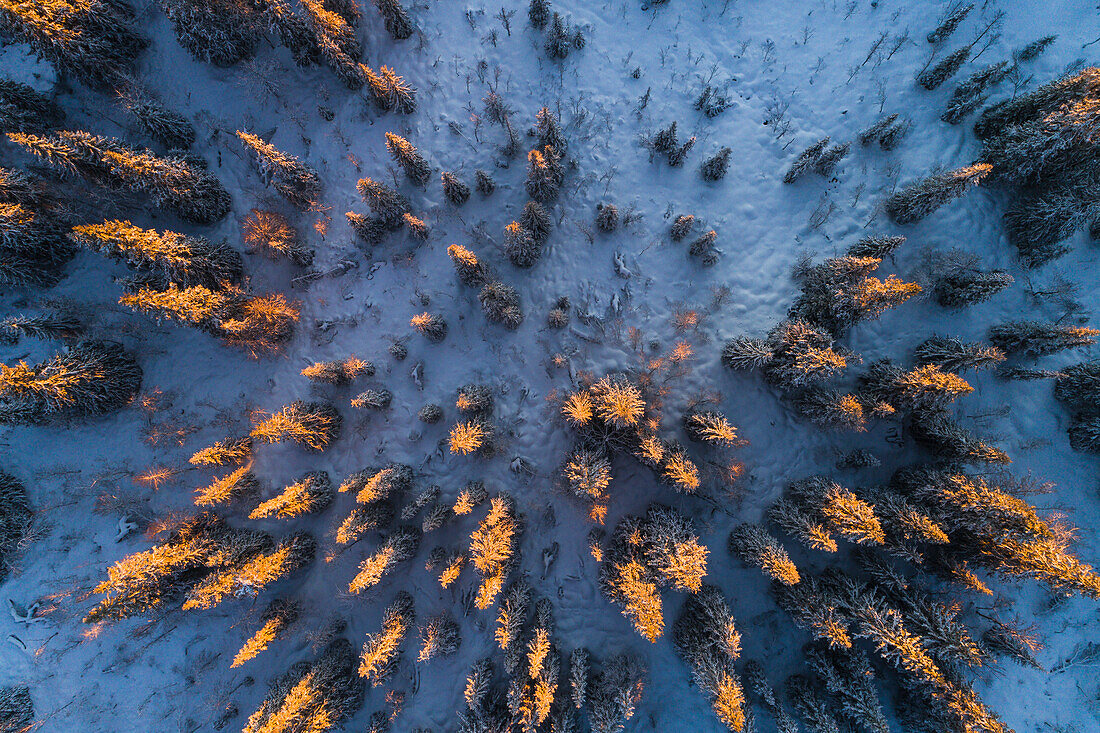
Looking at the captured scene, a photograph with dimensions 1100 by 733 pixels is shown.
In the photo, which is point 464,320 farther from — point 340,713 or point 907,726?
point 907,726

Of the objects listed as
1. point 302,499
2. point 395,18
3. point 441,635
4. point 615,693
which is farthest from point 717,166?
point 441,635

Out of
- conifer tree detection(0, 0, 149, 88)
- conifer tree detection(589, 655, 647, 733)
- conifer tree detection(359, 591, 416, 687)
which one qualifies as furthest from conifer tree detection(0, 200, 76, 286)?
conifer tree detection(589, 655, 647, 733)

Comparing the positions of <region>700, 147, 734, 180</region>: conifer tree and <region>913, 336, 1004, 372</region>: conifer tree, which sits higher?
<region>700, 147, 734, 180</region>: conifer tree

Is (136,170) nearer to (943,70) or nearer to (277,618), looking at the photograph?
(277,618)

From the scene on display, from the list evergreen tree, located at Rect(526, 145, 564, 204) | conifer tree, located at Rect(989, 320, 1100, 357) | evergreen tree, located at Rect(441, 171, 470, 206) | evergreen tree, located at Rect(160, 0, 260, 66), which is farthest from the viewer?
evergreen tree, located at Rect(441, 171, 470, 206)

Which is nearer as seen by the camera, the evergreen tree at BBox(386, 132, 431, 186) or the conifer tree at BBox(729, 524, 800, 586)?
the conifer tree at BBox(729, 524, 800, 586)

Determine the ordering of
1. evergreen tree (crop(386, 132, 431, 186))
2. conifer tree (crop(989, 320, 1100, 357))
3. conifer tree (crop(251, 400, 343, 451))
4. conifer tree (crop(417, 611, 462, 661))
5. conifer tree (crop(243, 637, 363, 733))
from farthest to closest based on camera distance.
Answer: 1. evergreen tree (crop(386, 132, 431, 186))
2. conifer tree (crop(251, 400, 343, 451))
3. conifer tree (crop(417, 611, 462, 661))
4. conifer tree (crop(989, 320, 1100, 357))
5. conifer tree (crop(243, 637, 363, 733))

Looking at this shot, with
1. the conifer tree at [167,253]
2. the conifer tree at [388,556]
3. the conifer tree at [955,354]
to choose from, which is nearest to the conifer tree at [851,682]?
the conifer tree at [955,354]

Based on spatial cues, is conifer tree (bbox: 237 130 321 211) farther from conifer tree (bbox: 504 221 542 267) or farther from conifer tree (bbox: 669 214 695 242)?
conifer tree (bbox: 669 214 695 242)
